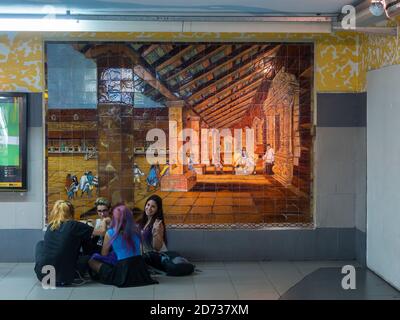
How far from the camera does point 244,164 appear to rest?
31.6 feet

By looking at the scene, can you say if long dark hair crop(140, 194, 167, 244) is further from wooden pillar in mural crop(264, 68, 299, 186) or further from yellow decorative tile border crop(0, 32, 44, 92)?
yellow decorative tile border crop(0, 32, 44, 92)

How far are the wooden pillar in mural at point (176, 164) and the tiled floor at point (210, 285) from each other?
108 cm

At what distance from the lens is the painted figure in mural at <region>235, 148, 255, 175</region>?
9.62 m

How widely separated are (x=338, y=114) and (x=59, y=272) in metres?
4.17

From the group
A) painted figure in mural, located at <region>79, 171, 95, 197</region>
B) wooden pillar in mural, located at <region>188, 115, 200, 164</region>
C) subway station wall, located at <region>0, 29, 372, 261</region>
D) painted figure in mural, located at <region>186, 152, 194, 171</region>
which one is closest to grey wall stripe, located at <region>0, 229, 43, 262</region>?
subway station wall, located at <region>0, 29, 372, 261</region>

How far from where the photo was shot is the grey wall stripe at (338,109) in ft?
31.1

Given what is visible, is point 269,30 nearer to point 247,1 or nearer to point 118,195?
point 247,1

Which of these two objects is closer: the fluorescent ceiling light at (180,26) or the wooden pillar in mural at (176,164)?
the fluorescent ceiling light at (180,26)

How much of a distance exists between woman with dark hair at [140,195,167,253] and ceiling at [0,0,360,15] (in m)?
2.34

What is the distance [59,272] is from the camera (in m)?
8.06

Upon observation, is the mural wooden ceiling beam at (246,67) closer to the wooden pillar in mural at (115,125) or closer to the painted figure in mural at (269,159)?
the wooden pillar in mural at (115,125)

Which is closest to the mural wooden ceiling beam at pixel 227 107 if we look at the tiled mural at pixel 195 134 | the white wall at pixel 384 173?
the tiled mural at pixel 195 134

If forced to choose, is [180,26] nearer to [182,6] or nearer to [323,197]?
[182,6]

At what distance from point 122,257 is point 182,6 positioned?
288cm
